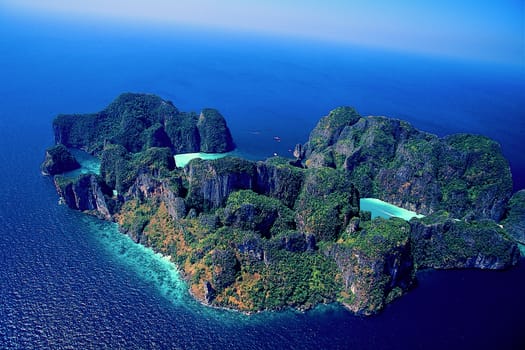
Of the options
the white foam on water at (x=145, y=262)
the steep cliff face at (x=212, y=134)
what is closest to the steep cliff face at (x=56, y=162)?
the white foam on water at (x=145, y=262)

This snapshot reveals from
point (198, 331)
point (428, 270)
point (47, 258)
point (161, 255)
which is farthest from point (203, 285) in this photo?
point (428, 270)

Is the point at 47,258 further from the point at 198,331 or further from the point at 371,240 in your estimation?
the point at 371,240

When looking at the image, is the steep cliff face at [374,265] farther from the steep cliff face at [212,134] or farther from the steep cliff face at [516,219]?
the steep cliff face at [212,134]

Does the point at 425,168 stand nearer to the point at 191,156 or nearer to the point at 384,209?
the point at 384,209

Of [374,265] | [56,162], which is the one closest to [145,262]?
[374,265]

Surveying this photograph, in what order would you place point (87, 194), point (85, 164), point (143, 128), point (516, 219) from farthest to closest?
1. point (143, 128)
2. point (85, 164)
3. point (516, 219)
4. point (87, 194)
